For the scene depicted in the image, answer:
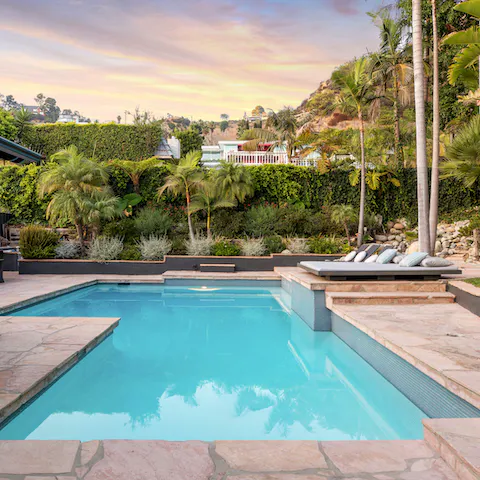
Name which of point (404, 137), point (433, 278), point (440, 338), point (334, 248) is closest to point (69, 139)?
point (334, 248)

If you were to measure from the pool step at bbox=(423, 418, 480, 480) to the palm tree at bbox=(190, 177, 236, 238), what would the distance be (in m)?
11.1

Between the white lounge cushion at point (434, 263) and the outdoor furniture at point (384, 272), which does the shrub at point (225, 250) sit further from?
the white lounge cushion at point (434, 263)

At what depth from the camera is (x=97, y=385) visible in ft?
12.4

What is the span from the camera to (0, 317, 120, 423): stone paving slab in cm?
299

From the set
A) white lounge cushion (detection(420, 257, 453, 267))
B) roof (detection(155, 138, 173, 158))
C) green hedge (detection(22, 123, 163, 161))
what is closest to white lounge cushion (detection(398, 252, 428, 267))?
white lounge cushion (detection(420, 257, 453, 267))

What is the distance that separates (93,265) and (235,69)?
657 inches

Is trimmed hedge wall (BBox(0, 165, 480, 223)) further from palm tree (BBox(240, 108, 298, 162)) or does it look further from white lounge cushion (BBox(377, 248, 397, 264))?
white lounge cushion (BBox(377, 248, 397, 264))

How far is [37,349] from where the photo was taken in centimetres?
402

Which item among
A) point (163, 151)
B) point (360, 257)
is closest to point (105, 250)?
point (360, 257)

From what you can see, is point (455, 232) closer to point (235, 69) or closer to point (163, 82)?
point (235, 69)

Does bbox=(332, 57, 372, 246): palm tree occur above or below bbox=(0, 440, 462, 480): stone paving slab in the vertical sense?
above

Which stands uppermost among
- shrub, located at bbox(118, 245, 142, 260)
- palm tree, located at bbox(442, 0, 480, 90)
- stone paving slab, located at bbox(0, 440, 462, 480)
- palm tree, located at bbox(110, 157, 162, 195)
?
palm tree, located at bbox(442, 0, 480, 90)

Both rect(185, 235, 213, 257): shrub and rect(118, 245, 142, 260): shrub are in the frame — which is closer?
rect(118, 245, 142, 260): shrub

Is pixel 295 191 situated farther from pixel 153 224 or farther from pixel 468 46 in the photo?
pixel 468 46
